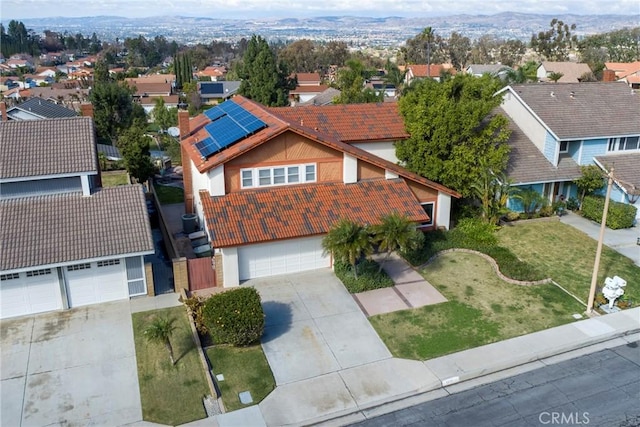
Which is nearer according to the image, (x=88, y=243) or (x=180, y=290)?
(x=88, y=243)

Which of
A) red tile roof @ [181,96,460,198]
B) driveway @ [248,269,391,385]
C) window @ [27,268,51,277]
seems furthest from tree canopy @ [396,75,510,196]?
window @ [27,268,51,277]

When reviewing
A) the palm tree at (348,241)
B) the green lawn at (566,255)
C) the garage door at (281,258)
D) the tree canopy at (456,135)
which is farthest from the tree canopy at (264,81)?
the palm tree at (348,241)

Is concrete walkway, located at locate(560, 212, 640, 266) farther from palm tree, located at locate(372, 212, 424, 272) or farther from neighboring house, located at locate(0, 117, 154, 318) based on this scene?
neighboring house, located at locate(0, 117, 154, 318)

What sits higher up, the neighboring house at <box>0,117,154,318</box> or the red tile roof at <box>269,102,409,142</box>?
the red tile roof at <box>269,102,409,142</box>

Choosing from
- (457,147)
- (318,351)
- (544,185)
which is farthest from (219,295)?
(544,185)

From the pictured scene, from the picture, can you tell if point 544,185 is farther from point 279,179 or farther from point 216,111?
point 216,111

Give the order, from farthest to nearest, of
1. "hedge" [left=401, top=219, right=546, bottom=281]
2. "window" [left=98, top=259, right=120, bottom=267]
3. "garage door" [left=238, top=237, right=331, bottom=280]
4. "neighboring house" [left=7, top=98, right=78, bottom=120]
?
1. "neighboring house" [left=7, top=98, right=78, bottom=120]
2. "hedge" [left=401, top=219, right=546, bottom=281]
3. "garage door" [left=238, top=237, right=331, bottom=280]
4. "window" [left=98, top=259, right=120, bottom=267]

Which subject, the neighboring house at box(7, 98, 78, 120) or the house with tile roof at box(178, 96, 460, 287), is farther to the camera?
the neighboring house at box(7, 98, 78, 120)
